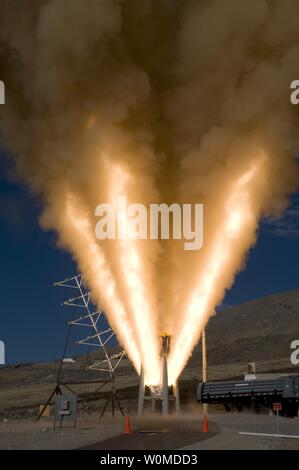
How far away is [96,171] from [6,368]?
11452 centimetres

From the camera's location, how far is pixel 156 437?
93.1 ft

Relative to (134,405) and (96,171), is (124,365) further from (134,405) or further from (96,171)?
(96,171)

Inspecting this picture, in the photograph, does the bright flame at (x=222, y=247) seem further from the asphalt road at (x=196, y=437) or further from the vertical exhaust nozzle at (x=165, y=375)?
the asphalt road at (x=196, y=437)

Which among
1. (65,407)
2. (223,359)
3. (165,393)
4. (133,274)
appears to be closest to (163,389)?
(165,393)

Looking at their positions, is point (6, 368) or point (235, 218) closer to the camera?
point (235, 218)

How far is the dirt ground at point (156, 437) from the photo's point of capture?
25.5 meters

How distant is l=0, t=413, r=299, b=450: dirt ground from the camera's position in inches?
1005

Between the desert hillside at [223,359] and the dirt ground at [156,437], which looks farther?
the desert hillside at [223,359]

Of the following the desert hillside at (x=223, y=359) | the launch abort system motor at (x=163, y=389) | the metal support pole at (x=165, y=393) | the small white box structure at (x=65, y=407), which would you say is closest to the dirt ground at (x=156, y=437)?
the small white box structure at (x=65, y=407)

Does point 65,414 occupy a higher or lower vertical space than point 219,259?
lower

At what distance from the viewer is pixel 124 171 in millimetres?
43750

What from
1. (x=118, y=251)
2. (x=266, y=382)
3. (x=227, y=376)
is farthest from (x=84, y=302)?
(x=227, y=376)

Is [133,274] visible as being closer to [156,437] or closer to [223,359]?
[156,437]

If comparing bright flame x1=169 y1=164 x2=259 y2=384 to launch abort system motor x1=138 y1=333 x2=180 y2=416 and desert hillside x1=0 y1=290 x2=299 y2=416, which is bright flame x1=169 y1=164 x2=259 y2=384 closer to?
launch abort system motor x1=138 y1=333 x2=180 y2=416
